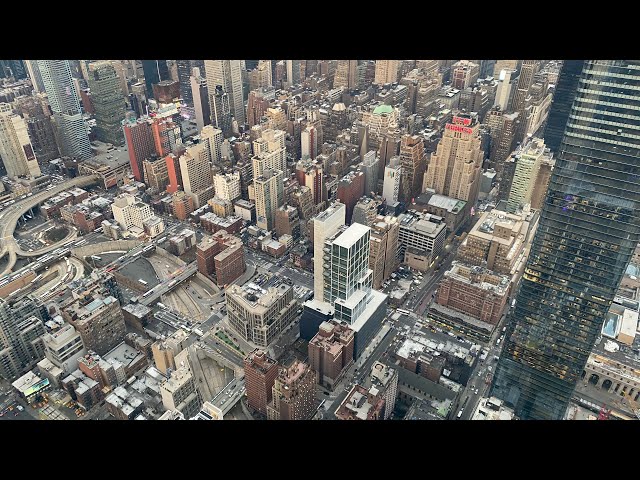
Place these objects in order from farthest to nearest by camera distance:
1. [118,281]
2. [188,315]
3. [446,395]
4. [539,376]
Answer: [118,281] → [188,315] → [446,395] → [539,376]

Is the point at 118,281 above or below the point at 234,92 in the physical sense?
below

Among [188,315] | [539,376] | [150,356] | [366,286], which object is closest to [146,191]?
[188,315]

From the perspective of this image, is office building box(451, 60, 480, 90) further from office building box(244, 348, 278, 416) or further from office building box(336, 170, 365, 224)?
office building box(244, 348, 278, 416)

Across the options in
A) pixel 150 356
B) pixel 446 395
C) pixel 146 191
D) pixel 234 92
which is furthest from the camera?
pixel 234 92

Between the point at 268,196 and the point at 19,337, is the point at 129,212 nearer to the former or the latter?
the point at 268,196

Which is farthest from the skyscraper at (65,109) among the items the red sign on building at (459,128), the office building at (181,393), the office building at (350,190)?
the red sign on building at (459,128)

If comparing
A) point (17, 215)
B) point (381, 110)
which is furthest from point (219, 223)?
point (381, 110)

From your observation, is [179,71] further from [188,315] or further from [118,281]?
[188,315]

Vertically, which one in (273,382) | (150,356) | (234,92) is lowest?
(150,356)
